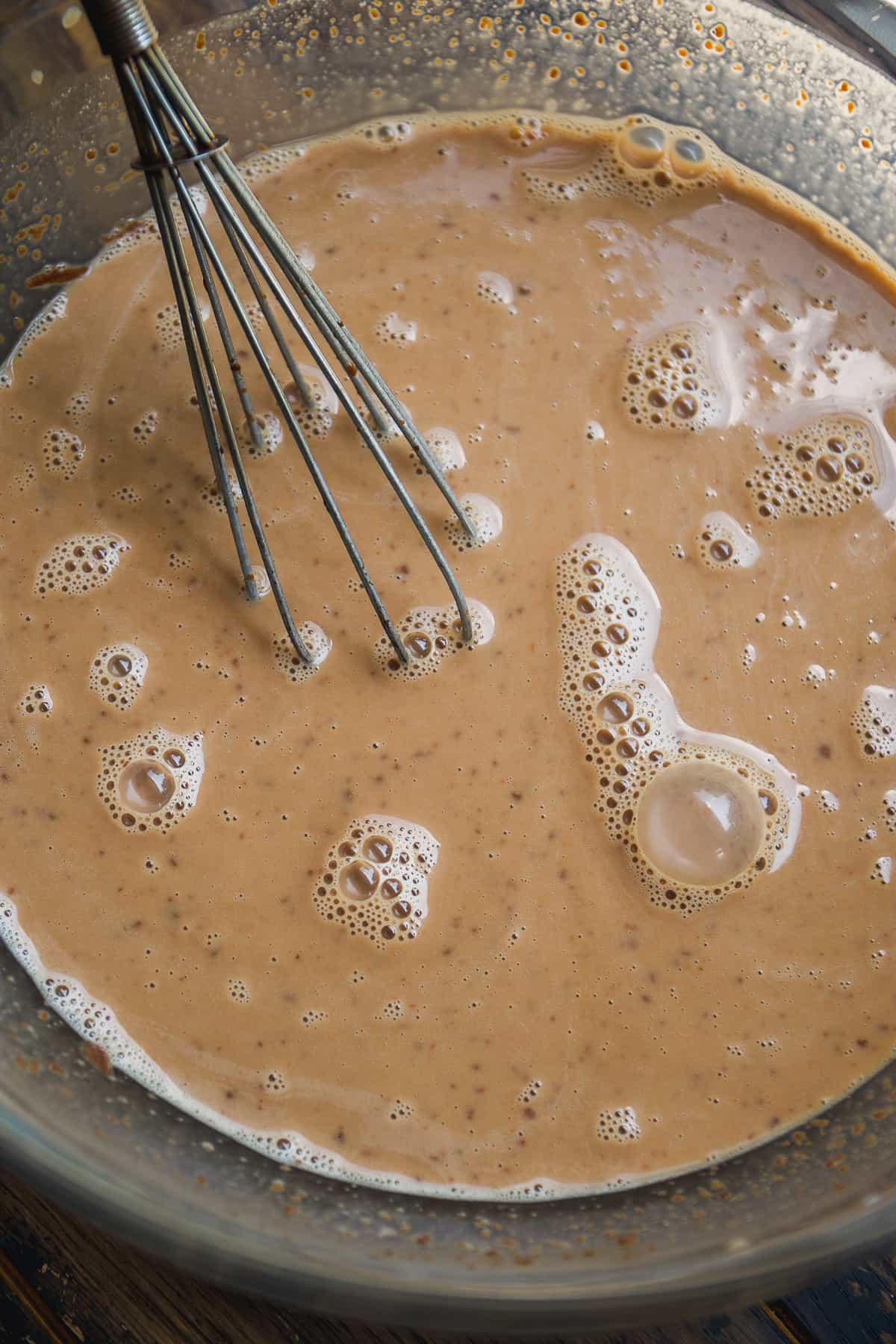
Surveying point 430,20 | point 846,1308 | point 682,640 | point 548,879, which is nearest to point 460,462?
point 682,640

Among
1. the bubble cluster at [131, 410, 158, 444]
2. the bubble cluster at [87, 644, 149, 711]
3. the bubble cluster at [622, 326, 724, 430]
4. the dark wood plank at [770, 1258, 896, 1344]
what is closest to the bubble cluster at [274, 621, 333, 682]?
the bubble cluster at [87, 644, 149, 711]

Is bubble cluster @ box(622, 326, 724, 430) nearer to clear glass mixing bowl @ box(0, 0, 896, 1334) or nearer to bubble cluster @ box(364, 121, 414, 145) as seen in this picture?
clear glass mixing bowl @ box(0, 0, 896, 1334)

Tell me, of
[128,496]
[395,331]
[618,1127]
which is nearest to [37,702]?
[128,496]

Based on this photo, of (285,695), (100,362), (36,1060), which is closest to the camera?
(36,1060)

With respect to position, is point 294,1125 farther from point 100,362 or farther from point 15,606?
point 100,362

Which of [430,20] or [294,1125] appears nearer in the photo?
[294,1125]

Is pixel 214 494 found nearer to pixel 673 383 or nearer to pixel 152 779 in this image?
pixel 152 779
